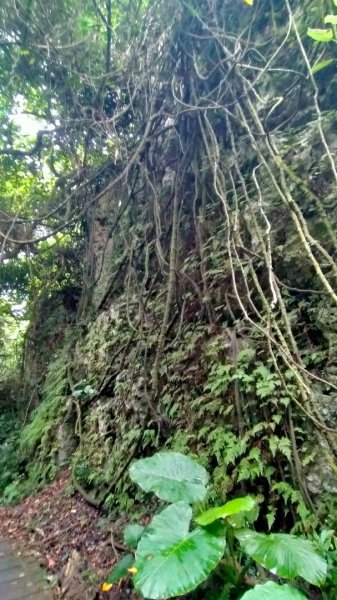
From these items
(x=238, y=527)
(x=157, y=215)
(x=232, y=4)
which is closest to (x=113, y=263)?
(x=157, y=215)

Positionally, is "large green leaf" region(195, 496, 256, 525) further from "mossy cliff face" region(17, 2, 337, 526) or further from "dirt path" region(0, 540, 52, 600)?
"dirt path" region(0, 540, 52, 600)

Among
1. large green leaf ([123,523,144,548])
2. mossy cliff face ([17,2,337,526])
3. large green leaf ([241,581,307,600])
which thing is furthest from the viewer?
mossy cliff face ([17,2,337,526])

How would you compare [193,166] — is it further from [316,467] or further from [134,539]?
[134,539]

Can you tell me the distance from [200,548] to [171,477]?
365mm

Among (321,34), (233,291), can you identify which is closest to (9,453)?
(233,291)

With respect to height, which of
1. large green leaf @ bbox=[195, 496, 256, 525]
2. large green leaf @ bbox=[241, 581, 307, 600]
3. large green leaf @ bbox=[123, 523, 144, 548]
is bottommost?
large green leaf @ bbox=[123, 523, 144, 548]

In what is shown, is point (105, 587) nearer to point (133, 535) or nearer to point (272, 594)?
point (133, 535)

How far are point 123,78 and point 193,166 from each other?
1.31m

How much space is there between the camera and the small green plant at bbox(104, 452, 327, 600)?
3.69 ft

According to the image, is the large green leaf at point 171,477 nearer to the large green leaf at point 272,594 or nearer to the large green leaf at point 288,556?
the large green leaf at point 288,556

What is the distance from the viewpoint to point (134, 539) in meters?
1.79

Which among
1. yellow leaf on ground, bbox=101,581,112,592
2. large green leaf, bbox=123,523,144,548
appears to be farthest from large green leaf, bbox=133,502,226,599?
yellow leaf on ground, bbox=101,581,112,592

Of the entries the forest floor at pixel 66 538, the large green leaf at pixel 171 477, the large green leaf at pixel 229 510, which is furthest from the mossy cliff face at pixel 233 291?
the large green leaf at pixel 229 510

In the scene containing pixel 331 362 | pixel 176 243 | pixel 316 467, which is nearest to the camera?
pixel 316 467
